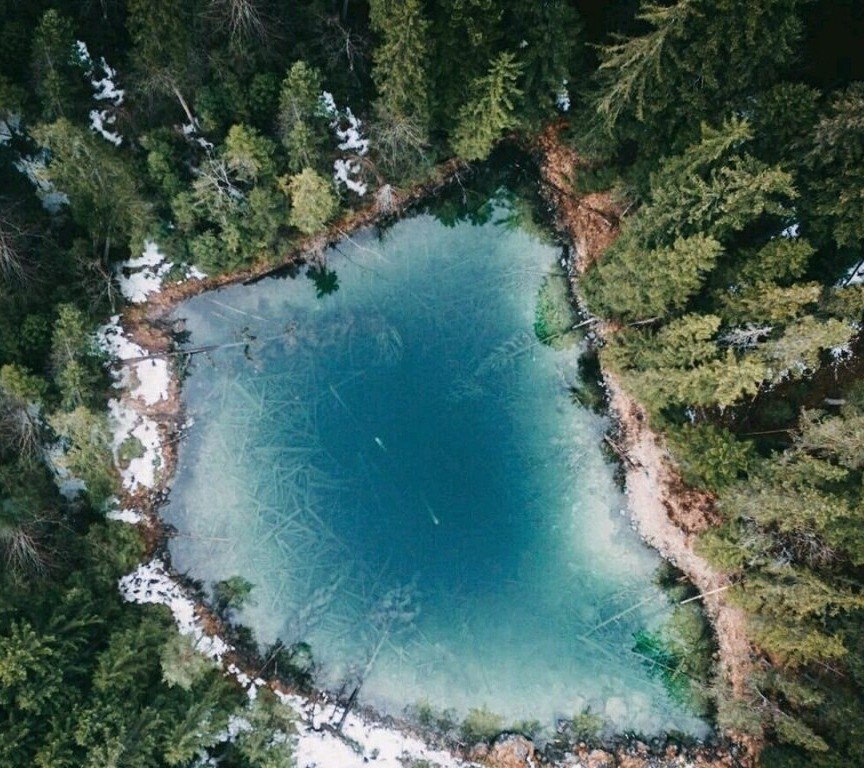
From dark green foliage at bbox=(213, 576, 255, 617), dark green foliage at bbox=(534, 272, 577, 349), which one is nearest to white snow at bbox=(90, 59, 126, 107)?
dark green foliage at bbox=(534, 272, 577, 349)

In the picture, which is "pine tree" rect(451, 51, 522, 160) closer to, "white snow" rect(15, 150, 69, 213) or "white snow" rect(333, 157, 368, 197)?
"white snow" rect(333, 157, 368, 197)

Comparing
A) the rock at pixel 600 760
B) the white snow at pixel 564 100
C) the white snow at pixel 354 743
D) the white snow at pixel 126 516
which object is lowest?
the white snow at pixel 354 743

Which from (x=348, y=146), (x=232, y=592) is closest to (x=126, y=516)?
(x=232, y=592)

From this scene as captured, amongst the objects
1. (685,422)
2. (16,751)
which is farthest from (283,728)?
(685,422)

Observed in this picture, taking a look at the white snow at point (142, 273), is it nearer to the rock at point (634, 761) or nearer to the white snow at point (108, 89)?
the white snow at point (108, 89)

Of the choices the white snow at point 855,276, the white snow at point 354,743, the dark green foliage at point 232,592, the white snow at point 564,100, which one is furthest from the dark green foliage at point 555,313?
the white snow at point 354,743

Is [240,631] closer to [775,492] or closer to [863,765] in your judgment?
[775,492]
